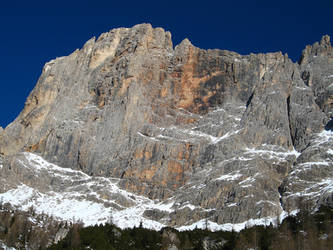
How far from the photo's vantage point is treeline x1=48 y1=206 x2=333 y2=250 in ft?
443

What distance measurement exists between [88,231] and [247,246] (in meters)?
37.9

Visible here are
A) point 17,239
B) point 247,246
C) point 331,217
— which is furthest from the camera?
point 17,239

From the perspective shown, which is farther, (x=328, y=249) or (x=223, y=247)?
(x=223, y=247)

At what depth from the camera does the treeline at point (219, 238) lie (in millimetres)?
135000

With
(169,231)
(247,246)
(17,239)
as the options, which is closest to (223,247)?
(247,246)

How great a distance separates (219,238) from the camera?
150m

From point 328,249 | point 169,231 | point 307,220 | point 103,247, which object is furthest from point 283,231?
point 103,247

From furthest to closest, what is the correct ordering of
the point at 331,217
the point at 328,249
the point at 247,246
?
the point at 331,217 < the point at 247,246 < the point at 328,249

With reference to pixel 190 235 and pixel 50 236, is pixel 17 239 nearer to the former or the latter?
pixel 50 236

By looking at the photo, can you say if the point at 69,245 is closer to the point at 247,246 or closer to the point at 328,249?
the point at 247,246

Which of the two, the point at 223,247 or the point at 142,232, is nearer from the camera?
the point at 223,247

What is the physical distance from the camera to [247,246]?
5458 inches

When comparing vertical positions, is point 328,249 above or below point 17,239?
below

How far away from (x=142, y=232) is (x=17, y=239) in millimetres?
46379
